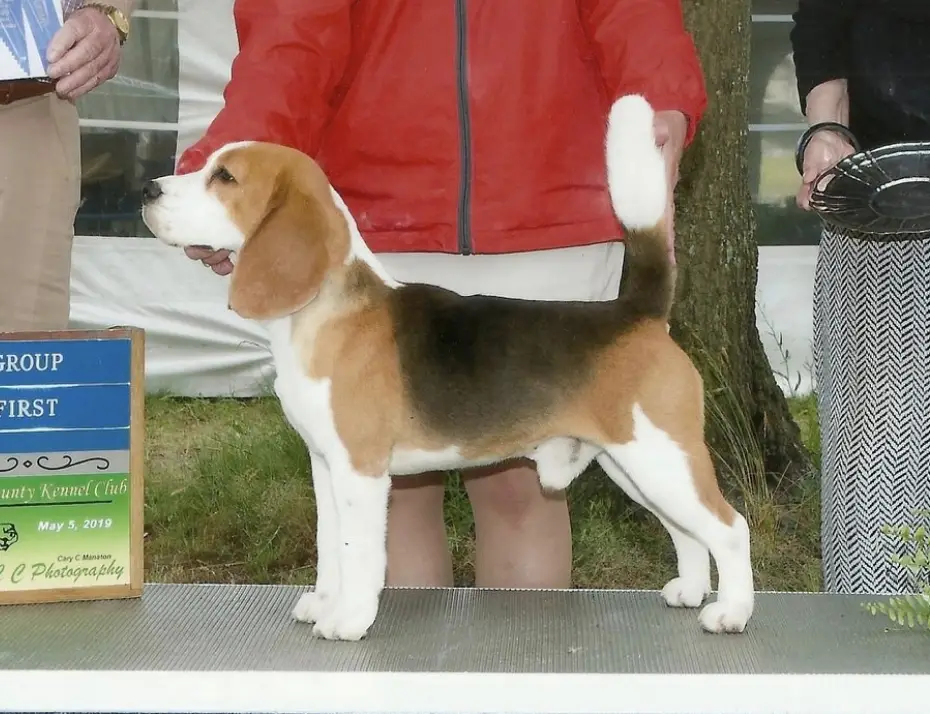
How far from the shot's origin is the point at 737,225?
149 inches

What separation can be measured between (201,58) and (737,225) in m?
2.10

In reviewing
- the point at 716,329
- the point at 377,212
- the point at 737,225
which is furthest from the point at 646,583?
the point at 377,212

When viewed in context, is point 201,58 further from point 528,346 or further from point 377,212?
point 528,346

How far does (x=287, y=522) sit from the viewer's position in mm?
3912

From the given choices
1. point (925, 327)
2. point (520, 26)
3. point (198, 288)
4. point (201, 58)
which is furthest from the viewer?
point (198, 288)

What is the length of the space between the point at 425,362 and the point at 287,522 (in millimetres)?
2183

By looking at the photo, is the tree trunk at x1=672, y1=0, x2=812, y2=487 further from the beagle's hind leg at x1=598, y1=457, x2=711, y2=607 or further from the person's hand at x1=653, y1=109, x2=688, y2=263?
the person's hand at x1=653, y1=109, x2=688, y2=263

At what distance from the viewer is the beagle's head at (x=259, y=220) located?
1.78m

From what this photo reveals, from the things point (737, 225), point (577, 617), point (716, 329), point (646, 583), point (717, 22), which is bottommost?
point (646, 583)

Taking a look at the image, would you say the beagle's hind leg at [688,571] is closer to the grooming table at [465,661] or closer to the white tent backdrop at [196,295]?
the grooming table at [465,661]

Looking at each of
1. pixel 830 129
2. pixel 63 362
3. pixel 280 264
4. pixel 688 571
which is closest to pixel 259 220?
pixel 280 264

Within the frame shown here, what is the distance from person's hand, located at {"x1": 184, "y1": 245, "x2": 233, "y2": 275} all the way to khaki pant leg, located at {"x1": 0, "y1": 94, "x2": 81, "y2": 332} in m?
0.45

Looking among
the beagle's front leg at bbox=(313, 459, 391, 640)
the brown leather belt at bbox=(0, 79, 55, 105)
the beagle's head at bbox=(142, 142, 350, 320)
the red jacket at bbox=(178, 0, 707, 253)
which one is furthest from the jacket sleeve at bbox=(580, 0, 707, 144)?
the brown leather belt at bbox=(0, 79, 55, 105)

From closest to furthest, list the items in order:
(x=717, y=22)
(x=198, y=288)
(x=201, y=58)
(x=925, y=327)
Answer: (x=925, y=327) → (x=717, y=22) → (x=201, y=58) → (x=198, y=288)
